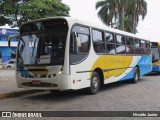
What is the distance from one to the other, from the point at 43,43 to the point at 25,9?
7.89m

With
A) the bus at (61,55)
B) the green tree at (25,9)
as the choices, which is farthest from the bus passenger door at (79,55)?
the green tree at (25,9)

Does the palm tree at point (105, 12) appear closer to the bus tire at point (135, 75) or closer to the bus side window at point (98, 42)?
the bus tire at point (135, 75)

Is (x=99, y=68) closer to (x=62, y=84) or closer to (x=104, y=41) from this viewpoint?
(x=104, y=41)

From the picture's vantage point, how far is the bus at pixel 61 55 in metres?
10.8

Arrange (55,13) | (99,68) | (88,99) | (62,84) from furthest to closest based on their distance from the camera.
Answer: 1. (55,13)
2. (99,68)
3. (88,99)
4. (62,84)

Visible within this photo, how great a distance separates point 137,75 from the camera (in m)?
18.3

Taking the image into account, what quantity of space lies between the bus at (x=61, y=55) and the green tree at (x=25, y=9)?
6434 millimetres

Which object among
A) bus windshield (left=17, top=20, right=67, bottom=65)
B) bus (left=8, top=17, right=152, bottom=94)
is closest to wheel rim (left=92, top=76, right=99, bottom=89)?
bus (left=8, top=17, right=152, bottom=94)

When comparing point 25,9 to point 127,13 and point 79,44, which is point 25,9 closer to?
point 79,44

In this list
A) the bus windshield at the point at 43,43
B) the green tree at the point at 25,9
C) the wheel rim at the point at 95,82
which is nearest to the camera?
the bus windshield at the point at 43,43

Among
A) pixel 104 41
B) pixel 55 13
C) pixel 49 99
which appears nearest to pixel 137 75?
pixel 104 41

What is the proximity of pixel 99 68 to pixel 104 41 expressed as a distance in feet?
4.32

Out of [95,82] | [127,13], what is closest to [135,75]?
[95,82]

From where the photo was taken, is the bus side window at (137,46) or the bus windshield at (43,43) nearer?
the bus windshield at (43,43)
